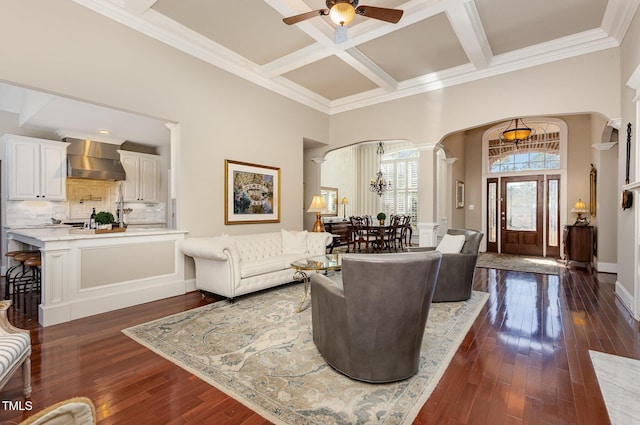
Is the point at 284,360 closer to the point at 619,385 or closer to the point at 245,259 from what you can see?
the point at 245,259

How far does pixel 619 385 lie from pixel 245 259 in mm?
4028

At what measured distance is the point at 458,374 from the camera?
228 centimetres

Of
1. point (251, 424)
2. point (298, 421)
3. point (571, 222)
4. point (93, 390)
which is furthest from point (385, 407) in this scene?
point (571, 222)

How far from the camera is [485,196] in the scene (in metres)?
8.48

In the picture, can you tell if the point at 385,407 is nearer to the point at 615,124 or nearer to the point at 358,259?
the point at 358,259

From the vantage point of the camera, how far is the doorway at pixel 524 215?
25.0 feet

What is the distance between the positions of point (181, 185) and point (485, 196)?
25.5 feet

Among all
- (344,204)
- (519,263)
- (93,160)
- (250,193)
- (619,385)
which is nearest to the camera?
(619,385)

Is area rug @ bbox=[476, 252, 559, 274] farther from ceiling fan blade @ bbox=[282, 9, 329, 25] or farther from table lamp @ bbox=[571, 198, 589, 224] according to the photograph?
ceiling fan blade @ bbox=[282, 9, 329, 25]

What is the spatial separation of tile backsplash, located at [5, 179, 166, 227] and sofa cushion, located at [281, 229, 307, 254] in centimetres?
473

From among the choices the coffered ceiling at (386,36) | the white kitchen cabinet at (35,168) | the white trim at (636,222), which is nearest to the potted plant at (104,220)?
the coffered ceiling at (386,36)

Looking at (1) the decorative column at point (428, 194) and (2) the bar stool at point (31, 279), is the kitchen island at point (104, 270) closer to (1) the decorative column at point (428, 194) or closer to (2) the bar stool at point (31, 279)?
(2) the bar stool at point (31, 279)

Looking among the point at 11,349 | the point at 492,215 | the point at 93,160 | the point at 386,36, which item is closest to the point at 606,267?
the point at 492,215

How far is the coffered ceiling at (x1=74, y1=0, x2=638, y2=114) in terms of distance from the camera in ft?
11.9
